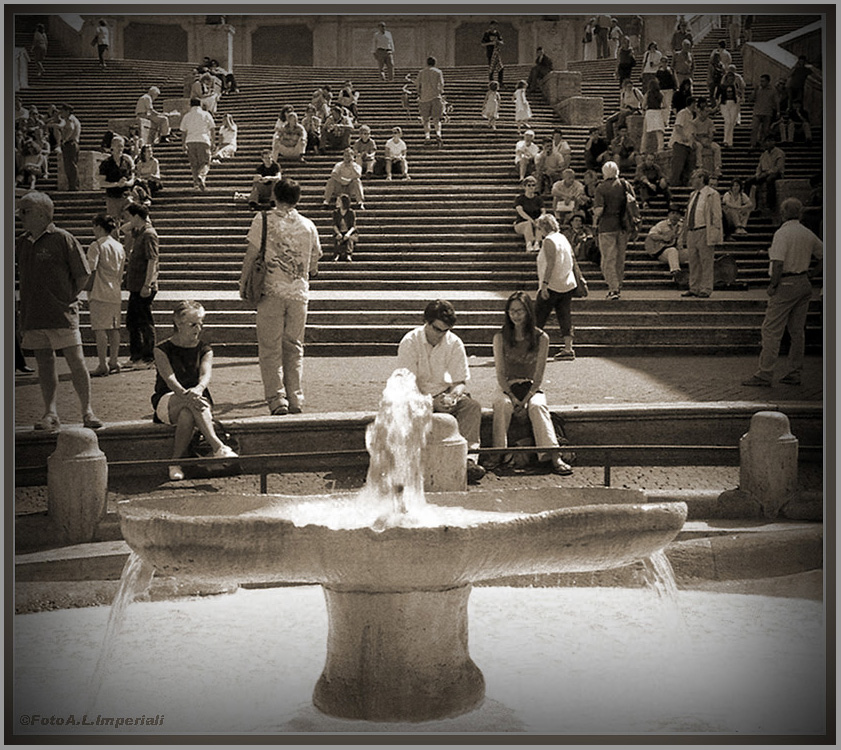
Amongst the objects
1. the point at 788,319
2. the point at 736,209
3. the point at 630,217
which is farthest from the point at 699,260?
the point at 788,319

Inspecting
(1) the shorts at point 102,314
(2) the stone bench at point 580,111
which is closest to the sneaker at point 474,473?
(1) the shorts at point 102,314

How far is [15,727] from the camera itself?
15.9 ft

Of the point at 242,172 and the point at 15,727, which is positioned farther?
the point at 242,172

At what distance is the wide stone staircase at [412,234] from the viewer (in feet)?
32.0

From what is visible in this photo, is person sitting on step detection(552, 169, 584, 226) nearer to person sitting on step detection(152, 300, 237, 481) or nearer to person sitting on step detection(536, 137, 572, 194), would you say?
person sitting on step detection(536, 137, 572, 194)

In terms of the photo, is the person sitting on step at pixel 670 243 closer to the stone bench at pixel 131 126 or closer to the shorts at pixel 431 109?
the shorts at pixel 431 109

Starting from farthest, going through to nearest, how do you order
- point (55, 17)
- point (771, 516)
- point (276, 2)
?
point (771, 516) < point (55, 17) < point (276, 2)

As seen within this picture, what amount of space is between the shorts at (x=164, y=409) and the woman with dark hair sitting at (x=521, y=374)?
166 cm

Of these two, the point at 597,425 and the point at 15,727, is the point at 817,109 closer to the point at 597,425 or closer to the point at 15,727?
the point at 597,425

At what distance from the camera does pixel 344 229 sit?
40.4 ft

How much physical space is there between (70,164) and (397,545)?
433 cm

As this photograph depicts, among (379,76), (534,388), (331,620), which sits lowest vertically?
(331,620)

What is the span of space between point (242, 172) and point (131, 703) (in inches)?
387

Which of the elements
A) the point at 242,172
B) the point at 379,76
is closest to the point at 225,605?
the point at 379,76
